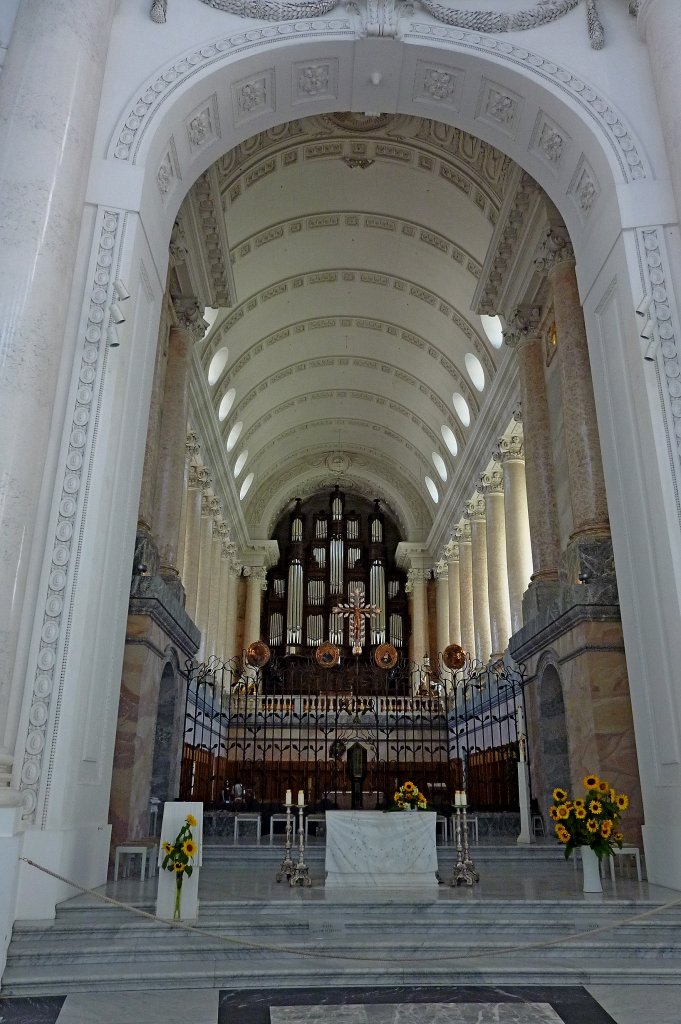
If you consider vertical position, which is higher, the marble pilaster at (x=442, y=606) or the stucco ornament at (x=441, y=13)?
the stucco ornament at (x=441, y=13)

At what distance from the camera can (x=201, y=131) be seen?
26.0ft

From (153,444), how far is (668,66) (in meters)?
7.05

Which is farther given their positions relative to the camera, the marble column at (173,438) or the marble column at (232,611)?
the marble column at (232,611)

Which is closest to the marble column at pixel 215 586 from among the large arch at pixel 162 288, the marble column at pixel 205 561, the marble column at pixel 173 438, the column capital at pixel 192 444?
the marble column at pixel 205 561

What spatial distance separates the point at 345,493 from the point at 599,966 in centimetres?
2460

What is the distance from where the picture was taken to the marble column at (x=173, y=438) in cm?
1089

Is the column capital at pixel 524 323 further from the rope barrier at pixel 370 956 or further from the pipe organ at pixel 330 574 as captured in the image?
the pipe organ at pixel 330 574

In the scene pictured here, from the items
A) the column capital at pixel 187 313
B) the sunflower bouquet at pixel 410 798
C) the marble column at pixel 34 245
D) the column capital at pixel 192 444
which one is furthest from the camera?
the column capital at pixel 192 444

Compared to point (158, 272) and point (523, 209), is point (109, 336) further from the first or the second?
point (523, 209)

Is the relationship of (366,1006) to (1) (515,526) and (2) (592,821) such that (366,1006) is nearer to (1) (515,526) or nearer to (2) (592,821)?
(2) (592,821)

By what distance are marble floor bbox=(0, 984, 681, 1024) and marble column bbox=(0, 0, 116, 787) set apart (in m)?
1.38

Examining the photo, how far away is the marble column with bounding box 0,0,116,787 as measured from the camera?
490 cm

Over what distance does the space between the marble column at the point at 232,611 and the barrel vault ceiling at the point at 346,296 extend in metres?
2.27

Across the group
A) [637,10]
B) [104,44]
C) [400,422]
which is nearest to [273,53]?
[104,44]
